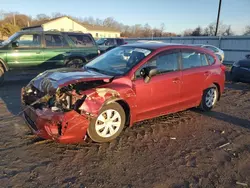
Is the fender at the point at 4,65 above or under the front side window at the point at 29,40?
under

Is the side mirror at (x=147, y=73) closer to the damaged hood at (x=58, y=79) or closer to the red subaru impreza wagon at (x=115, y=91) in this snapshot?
the red subaru impreza wagon at (x=115, y=91)

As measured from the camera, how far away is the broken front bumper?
3482 mm

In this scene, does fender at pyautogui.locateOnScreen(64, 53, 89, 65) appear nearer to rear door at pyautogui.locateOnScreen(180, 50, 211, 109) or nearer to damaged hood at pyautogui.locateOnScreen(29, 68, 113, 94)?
damaged hood at pyautogui.locateOnScreen(29, 68, 113, 94)

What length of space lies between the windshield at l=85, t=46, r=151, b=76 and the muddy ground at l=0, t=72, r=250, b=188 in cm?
122

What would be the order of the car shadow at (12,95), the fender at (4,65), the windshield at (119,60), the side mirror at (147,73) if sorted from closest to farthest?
1. the side mirror at (147,73)
2. the windshield at (119,60)
3. the car shadow at (12,95)
4. the fender at (4,65)

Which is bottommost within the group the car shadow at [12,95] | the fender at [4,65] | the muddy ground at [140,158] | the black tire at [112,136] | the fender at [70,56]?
the muddy ground at [140,158]

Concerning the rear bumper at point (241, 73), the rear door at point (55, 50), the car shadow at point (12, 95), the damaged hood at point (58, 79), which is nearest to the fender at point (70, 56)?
the rear door at point (55, 50)

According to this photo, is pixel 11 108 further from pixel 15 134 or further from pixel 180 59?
pixel 180 59

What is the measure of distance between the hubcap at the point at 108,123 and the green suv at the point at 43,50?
512cm

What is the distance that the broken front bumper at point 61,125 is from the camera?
3482 millimetres

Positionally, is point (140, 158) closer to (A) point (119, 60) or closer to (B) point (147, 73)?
(B) point (147, 73)

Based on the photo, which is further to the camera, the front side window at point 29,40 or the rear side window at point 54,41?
the rear side window at point 54,41

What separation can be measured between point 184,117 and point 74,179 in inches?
129

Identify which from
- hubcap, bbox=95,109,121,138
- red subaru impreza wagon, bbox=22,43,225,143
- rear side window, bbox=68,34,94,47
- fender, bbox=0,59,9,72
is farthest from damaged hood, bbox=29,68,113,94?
rear side window, bbox=68,34,94,47
